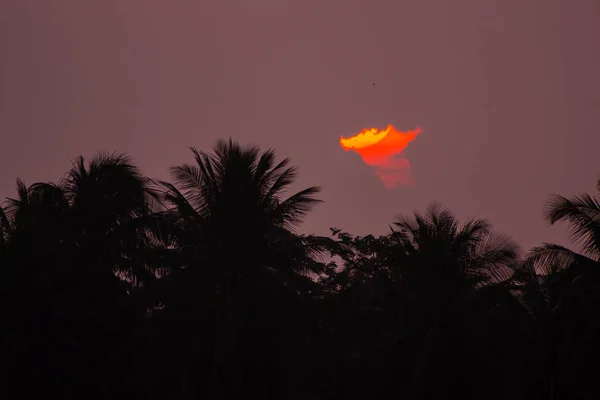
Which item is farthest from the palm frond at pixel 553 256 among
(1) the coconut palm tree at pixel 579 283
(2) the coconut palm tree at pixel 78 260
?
(2) the coconut palm tree at pixel 78 260

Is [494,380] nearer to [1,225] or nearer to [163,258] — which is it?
[163,258]

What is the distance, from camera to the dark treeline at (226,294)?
24.1m

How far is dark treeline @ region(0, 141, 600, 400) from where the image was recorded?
79.0ft

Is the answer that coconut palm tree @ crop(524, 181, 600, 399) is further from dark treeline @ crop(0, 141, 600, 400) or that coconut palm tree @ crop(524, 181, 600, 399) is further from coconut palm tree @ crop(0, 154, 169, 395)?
coconut palm tree @ crop(0, 154, 169, 395)

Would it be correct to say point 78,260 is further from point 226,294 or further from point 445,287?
point 445,287

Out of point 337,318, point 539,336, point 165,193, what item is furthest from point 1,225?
point 539,336

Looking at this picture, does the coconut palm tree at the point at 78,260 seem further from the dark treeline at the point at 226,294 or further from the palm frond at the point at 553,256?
the palm frond at the point at 553,256

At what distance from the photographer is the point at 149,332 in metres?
25.7

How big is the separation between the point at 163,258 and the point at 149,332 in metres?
2.57

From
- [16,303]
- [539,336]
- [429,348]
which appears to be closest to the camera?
[16,303]

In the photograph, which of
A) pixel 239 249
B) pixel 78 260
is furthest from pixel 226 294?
pixel 78 260

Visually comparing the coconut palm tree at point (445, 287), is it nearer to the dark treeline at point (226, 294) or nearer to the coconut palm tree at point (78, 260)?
the dark treeline at point (226, 294)

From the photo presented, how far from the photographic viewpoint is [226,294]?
931 inches

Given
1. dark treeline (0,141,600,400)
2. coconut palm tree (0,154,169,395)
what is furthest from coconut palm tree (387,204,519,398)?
coconut palm tree (0,154,169,395)
